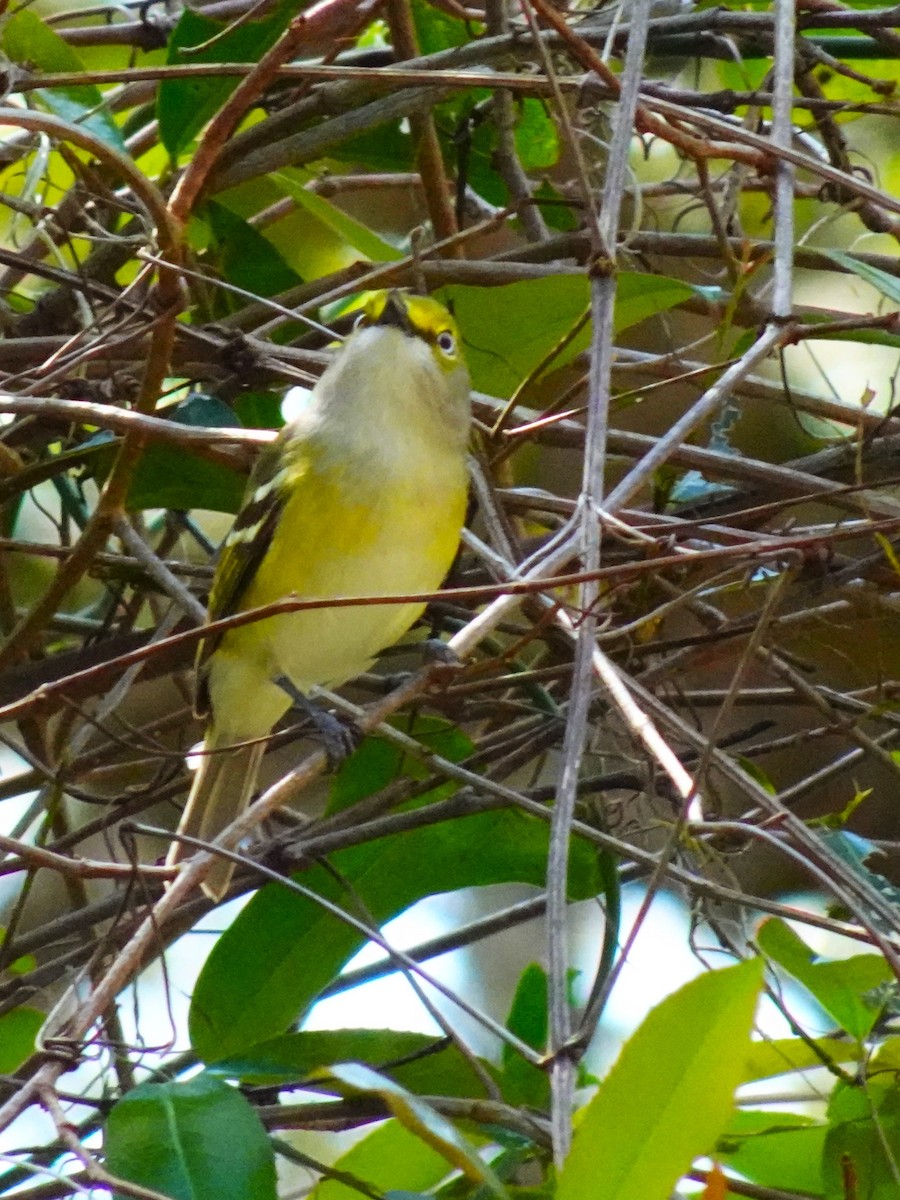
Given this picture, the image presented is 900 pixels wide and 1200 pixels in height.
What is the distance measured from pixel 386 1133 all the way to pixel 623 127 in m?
1.22

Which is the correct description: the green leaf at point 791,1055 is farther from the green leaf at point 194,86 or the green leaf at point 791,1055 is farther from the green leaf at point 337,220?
the green leaf at point 194,86

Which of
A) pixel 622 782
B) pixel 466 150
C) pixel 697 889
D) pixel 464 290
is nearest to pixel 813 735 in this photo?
pixel 622 782

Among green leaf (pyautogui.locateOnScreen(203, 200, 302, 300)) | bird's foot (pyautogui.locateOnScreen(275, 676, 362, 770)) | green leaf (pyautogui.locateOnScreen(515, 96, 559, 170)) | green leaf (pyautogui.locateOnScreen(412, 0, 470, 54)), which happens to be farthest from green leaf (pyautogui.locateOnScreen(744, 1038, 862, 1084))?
green leaf (pyautogui.locateOnScreen(412, 0, 470, 54))

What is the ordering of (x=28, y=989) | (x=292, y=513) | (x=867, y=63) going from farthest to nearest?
(x=867, y=63) < (x=292, y=513) < (x=28, y=989)

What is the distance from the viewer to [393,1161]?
1.80m

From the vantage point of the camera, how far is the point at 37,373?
6.82 feet

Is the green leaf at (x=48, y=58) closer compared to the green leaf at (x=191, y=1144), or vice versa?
the green leaf at (x=191, y=1144)

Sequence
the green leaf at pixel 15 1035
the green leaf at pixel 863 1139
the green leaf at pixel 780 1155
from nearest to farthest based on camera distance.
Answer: the green leaf at pixel 863 1139, the green leaf at pixel 780 1155, the green leaf at pixel 15 1035

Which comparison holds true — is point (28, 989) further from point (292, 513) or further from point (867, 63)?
point (867, 63)

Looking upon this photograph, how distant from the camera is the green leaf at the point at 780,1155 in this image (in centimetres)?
176

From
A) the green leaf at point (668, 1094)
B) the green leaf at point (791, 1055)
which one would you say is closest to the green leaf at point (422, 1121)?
the green leaf at point (668, 1094)

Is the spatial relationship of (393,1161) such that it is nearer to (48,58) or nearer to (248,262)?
(248,262)

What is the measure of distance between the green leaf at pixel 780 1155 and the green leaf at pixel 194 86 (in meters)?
1.65

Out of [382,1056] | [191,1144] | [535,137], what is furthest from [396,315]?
[191,1144]
